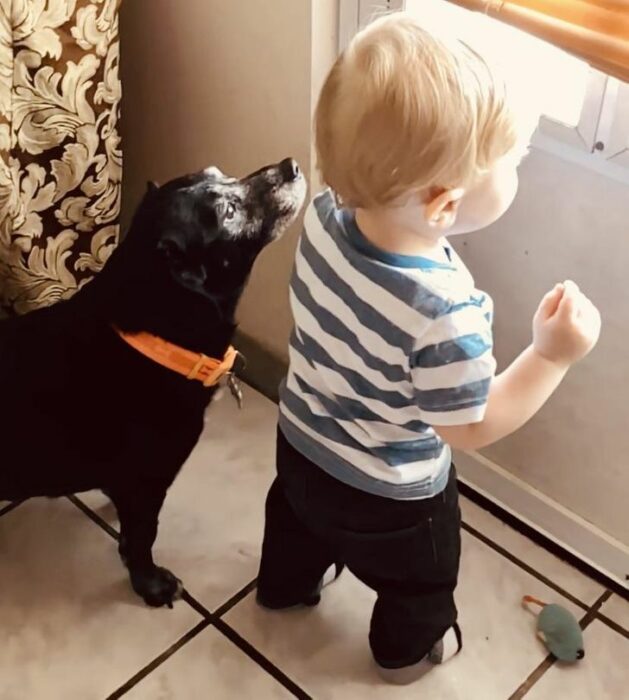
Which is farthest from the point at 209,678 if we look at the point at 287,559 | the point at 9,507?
the point at 9,507

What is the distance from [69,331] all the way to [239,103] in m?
0.47

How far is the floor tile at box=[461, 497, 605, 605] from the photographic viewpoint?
1.41 metres

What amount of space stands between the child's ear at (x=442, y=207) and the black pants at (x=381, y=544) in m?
0.33

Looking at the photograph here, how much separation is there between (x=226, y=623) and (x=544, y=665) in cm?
42

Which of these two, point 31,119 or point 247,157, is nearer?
point 31,119

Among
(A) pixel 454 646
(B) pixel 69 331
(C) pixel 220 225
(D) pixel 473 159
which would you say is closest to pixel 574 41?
(D) pixel 473 159

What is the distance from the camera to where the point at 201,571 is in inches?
55.9

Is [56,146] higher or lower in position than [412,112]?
lower

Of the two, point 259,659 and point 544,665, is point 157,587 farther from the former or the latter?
point 544,665

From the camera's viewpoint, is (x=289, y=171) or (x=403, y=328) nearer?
(x=403, y=328)

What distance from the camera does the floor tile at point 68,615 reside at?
1286 mm

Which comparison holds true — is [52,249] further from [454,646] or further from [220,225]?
[454,646]

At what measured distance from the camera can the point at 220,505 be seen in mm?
1513

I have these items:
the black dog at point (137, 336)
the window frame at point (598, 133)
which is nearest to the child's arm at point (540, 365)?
the window frame at point (598, 133)
